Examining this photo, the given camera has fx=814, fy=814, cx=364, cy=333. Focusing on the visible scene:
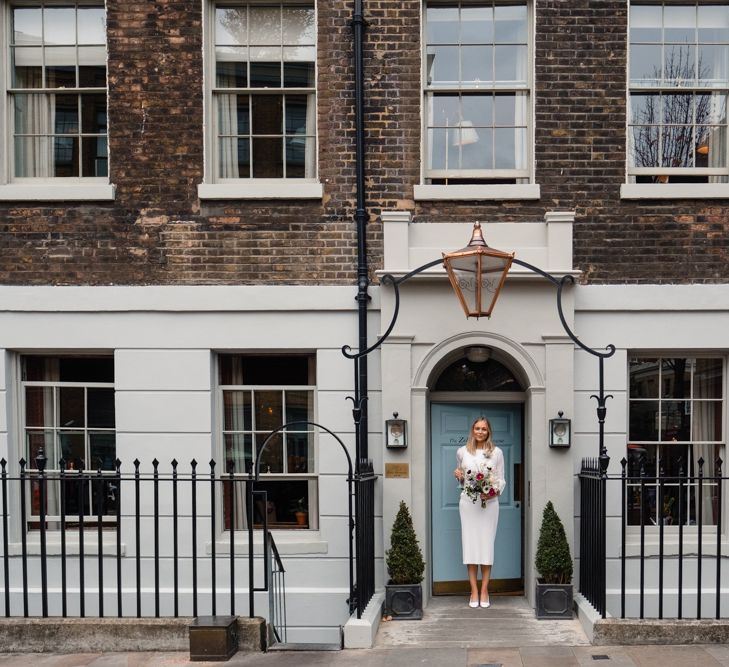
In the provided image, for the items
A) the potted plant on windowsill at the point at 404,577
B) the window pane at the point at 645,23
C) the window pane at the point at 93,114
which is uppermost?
the window pane at the point at 645,23

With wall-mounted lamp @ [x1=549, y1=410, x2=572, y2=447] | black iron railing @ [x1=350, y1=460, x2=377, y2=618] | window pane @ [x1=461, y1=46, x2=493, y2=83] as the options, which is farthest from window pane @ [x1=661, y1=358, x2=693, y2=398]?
window pane @ [x1=461, y1=46, x2=493, y2=83]

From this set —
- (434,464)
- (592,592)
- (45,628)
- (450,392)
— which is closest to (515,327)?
(450,392)

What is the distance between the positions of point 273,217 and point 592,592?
4799 mm

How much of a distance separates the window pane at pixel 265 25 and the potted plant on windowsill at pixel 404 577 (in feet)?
17.1

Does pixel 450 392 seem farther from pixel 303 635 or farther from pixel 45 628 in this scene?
pixel 45 628

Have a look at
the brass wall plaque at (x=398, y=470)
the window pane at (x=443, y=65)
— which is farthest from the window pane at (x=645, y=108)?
the brass wall plaque at (x=398, y=470)

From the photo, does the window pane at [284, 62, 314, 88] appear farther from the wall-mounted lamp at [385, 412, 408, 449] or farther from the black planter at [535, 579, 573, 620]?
the black planter at [535, 579, 573, 620]

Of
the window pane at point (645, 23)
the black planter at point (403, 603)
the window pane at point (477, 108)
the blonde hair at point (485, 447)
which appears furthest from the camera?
the window pane at point (477, 108)

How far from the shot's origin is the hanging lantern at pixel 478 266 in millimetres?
7270

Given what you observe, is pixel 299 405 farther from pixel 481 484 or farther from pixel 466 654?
pixel 466 654

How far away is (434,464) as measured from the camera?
28.4 ft

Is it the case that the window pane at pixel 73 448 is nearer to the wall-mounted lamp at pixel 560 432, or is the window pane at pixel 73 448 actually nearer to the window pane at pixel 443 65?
the wall-mounted lamp at pixel 560 432

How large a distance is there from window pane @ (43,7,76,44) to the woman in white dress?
594cm

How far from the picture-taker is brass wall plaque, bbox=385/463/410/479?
8.14m
